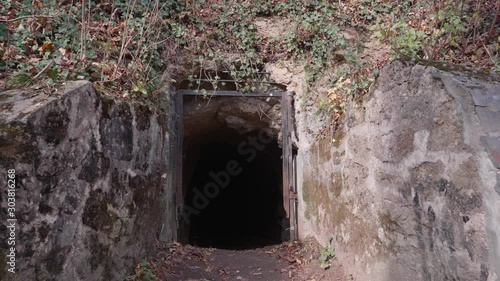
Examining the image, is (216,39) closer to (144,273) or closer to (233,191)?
(144,273)

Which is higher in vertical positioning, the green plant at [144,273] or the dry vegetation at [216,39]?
the dry vegetation at [216,39]

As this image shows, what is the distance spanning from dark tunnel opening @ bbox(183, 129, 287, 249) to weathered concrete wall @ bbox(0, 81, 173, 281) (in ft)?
10.1

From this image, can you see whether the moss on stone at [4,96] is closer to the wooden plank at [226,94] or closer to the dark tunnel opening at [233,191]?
the wooden plank at [226,94]

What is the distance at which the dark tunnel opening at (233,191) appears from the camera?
718cm

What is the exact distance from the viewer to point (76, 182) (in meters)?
2.54

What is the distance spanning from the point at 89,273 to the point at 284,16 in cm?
400

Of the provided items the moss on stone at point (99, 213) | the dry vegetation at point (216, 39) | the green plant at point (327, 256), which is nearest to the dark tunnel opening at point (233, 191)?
the dry vegetation at point (216, 39)

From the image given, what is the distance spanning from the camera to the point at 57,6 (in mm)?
3994

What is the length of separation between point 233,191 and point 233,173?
62cm

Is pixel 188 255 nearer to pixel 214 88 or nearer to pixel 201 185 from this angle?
pixel 214 88

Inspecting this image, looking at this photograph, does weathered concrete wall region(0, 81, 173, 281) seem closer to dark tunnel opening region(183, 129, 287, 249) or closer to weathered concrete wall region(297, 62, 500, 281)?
weathered concrete wall region(297, 62, 500, 281)

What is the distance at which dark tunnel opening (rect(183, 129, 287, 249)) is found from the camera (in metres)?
7.18

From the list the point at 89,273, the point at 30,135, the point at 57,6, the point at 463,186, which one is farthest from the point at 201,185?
the point at 463,186

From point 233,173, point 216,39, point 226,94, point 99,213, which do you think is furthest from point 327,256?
point 233,173
